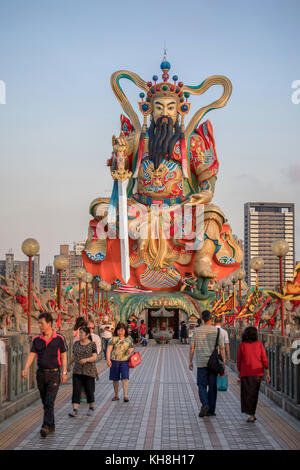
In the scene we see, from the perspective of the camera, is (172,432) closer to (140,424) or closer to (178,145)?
(140,424)

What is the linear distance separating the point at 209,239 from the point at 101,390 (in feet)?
82.9

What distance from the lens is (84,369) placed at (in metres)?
9.57

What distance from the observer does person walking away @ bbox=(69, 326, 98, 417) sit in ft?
31.3

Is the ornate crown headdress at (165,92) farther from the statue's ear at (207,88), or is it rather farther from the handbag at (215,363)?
the handbag at (215,363)

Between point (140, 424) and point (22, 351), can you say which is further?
point (22, 351)

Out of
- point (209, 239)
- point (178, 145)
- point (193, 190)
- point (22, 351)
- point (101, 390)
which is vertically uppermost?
point (178, 145)

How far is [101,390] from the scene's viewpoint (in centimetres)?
1266

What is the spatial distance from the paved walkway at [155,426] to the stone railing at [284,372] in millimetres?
182

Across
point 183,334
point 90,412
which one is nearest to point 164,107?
point 183,334

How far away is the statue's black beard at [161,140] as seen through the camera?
1425 inches

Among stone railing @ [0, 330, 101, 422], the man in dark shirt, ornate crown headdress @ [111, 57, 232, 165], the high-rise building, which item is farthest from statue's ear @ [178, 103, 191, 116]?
the high-rise building

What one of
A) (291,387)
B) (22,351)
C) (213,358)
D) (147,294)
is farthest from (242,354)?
(147,294)

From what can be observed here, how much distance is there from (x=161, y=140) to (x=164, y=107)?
195 centimetres

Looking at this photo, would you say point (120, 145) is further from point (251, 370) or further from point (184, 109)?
point (251, 370)
